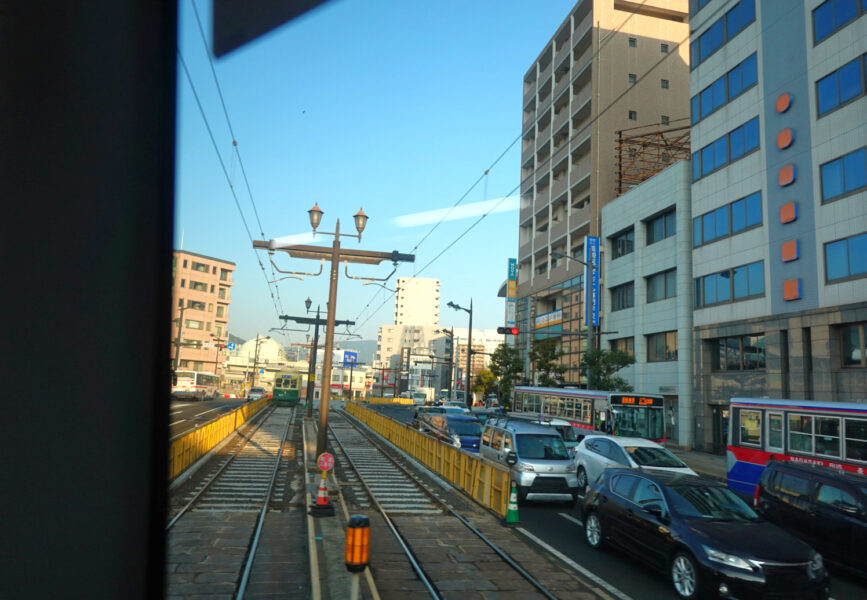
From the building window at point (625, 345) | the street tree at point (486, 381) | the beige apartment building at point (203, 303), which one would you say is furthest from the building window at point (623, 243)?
the beige apartment building at point (203, 303)

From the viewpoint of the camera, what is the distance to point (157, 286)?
7.93m

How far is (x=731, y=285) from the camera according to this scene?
101ft

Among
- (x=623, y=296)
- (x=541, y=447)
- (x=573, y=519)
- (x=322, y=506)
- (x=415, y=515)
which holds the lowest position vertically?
(x=573, y=519)

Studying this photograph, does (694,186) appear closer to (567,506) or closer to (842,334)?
(842,334)

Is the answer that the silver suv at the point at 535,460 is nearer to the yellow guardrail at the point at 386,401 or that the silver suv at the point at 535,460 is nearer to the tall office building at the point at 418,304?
the yellow guardrail at the point at 386,401

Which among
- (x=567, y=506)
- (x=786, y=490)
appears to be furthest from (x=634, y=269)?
(x=786, y=490)

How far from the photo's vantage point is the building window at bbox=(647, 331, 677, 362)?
3622 cm

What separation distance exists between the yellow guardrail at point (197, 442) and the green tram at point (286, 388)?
28.2 metres

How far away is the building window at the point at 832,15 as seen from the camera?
941 inches

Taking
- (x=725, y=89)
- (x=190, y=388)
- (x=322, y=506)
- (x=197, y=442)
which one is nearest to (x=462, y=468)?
(x=322, y=506)

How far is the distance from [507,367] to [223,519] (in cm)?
4319

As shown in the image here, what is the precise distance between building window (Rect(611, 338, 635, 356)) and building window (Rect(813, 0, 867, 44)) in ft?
67.2

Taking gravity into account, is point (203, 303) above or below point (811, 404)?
above

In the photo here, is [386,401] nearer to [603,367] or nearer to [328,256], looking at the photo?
[603,367]
